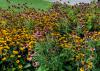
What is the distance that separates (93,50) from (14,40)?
1.73 metres

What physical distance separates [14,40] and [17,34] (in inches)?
17.6

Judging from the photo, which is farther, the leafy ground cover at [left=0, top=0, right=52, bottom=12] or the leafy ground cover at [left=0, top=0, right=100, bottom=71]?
the leafy ground cover at [left=0, top=0, right=52, bottom=12]

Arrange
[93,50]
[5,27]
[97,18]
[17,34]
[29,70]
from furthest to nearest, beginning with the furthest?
[97,18] → [5,27] → [17,34] → [29,70] → [93,50]

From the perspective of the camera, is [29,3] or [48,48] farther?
[29,3]

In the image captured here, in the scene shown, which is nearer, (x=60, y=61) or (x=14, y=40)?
(x=60, y=61)

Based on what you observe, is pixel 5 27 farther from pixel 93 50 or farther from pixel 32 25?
pixel 93 50

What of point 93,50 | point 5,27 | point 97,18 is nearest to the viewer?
point 93,50

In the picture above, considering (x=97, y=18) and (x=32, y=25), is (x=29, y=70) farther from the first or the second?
(x=97, y=18)

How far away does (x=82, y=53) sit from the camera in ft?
22.1

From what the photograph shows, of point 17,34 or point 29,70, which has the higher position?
point 17,34

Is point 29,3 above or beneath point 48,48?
beneath

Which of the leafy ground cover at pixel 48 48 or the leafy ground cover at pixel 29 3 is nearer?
the leafy ground cover at pixel 48 48

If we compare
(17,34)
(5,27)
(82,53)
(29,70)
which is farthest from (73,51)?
(5,27)

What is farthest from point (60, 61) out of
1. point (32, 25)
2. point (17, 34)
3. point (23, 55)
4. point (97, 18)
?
point (97, 18)
